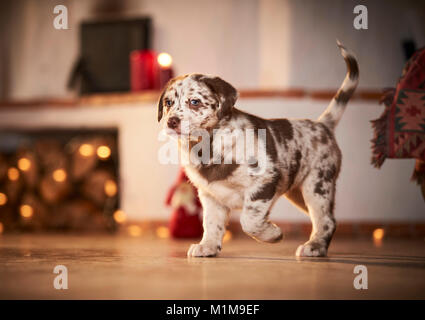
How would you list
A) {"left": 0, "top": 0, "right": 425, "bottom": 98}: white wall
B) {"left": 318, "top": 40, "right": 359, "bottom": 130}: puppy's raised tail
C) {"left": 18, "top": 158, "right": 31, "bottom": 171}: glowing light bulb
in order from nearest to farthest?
{"left": 318, "top": 40, "right": 359, "bottom": 130}: puppy's raised tail → {"left": 0, "top": 0, "right": 425, "bottom": 98}: white wall → {"left": 18, "top": 158, "right": 31, "bottom": 171}: glowing light bulb

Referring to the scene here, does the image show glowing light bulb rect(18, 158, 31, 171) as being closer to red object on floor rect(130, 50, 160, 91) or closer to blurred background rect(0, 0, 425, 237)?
blurred background rect(0, 0, 425, 237)

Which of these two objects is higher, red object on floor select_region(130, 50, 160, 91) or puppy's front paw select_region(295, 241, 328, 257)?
red object on floor select_region(130, 50, 160, 91)

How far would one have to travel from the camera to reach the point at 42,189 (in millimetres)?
3309

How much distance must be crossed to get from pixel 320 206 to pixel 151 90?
1703 mm

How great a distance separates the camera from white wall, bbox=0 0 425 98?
3037mm

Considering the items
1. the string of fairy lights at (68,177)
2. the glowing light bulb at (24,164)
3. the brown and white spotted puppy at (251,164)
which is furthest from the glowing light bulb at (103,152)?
the brown and white spotted puppy at (251,164)

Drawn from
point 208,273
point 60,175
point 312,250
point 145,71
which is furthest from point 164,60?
point 208,273

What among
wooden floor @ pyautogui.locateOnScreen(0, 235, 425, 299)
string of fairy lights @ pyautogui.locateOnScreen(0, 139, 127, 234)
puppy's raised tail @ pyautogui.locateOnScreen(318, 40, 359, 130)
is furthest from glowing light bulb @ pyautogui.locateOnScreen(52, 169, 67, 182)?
puppy's raised tail @ pyautogui.locateOnScreen(318, 40, 359, 130)

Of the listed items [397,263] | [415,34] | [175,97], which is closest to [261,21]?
[415,34]

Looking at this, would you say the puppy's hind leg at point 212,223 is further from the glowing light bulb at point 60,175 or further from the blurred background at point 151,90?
the glowing light bulb at point 60,175

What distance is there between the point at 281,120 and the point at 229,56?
143 centimetres

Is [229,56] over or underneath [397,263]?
over

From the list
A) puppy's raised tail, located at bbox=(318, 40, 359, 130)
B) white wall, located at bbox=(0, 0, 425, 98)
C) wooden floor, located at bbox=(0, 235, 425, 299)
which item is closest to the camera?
wooden floor, located at bbox=(0, 235, 425, 299)
